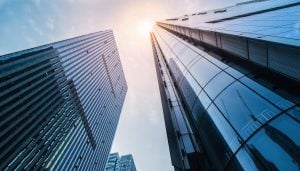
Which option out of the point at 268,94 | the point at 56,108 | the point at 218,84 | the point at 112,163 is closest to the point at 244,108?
the point at 268,94

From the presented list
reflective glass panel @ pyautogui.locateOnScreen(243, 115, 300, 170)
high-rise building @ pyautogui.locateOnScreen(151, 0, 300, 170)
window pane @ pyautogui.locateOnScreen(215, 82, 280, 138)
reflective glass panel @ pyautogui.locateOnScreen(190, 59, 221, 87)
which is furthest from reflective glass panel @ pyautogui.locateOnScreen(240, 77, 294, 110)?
reflective glass panel @ pyautogui.locateOnScreen(190, 59, 221, 87)

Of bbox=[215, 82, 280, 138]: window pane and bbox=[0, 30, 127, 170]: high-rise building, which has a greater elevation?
bbox=[215, 82, 280, 138]: window pane

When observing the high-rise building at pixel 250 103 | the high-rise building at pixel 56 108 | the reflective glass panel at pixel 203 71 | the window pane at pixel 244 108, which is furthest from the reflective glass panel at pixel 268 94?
the high-rise building at pixel 56 108

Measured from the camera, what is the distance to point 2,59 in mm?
58562

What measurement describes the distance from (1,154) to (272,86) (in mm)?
52291

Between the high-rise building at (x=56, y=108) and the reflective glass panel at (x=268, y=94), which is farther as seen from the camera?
the high-rise building at (x=56, y=108)

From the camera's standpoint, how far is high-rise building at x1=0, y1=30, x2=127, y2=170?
56.7 m

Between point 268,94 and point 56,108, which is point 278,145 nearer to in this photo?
point 268,94

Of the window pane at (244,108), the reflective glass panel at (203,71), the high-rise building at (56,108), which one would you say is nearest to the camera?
the window pane at (244,108)

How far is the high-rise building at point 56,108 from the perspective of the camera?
186 ft

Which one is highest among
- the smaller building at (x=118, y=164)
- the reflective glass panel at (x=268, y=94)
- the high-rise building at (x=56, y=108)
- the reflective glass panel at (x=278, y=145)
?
the reflective glass panel at (x=268, y=94)

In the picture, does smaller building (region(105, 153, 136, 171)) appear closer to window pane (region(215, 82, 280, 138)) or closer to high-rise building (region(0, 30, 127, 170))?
high-rise building (region(0, 30, 127, 170))

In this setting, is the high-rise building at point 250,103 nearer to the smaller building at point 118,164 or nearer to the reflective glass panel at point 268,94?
the reflective glass panel at point 268,94

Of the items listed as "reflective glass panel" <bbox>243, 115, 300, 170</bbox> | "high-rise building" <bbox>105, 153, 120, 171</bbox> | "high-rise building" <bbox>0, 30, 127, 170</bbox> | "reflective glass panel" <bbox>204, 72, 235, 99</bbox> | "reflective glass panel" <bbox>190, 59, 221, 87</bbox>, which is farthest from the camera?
"high-rise building" <bbox>105, 153, 120, 171</bbox>
